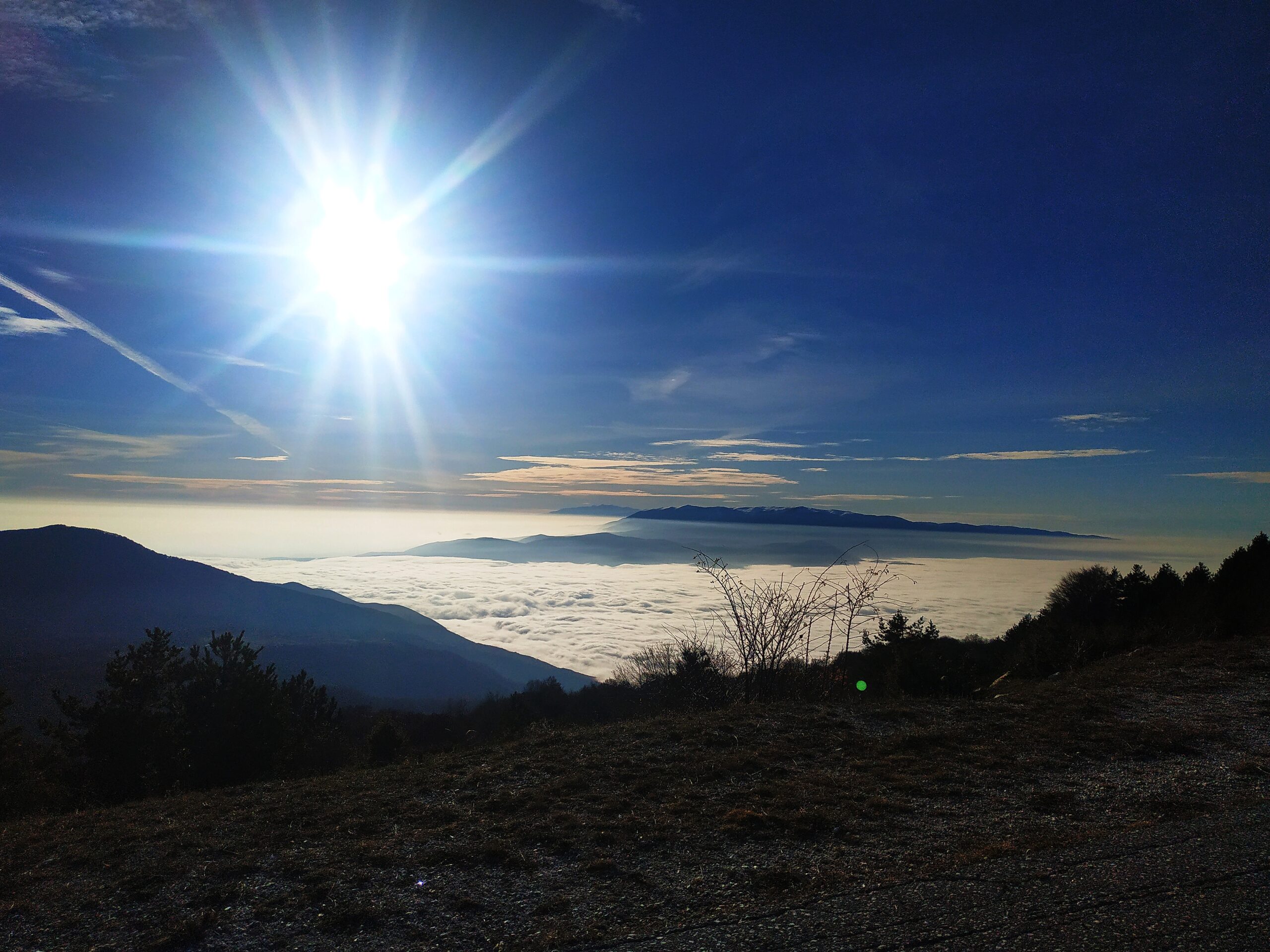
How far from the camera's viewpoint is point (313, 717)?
2258 centimetres

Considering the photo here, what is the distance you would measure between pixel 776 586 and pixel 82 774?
618 inches

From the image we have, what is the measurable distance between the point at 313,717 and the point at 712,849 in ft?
75.9

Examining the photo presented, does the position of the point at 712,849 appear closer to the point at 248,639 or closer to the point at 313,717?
the point at 313,717

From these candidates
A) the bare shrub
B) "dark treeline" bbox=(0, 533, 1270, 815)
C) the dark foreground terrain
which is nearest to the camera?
the dark foreground terrain

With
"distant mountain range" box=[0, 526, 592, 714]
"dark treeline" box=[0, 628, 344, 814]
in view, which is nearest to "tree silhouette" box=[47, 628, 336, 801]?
"dark treeline" box=[0, 628, 344, 814]

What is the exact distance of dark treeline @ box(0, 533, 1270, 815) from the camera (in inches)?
427

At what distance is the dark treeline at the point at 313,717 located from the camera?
1084 centimetres

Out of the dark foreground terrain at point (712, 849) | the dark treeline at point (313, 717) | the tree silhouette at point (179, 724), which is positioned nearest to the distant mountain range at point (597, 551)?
the dark treeline at point (313, 717)

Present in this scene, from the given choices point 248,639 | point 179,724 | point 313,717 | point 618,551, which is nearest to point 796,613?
point 179,724

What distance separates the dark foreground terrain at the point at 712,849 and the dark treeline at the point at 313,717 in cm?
296

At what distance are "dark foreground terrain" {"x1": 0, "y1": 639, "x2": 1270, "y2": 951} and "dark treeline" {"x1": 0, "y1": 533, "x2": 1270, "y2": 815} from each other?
9.72 ft

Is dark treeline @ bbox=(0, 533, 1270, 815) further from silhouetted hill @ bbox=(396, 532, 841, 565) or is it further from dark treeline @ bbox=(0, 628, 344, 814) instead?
silhouetted hill @ bbox=(396, 532, 841, 565)

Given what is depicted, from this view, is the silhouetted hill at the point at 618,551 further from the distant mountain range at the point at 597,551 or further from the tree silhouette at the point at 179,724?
the tree silhouette at the point at 179,724

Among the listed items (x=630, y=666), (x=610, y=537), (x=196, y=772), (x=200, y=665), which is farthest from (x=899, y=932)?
(x=610, y=537)
